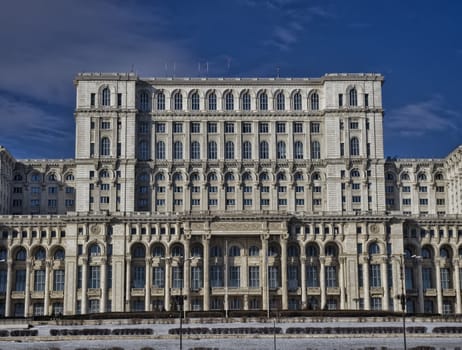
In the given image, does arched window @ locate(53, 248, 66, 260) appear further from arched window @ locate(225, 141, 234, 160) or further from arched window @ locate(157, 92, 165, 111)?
arched window @ locate(225, 141, 234, 160)

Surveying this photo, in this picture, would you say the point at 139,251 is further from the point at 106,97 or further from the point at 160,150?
the point at 106,97

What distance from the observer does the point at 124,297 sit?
522 ft

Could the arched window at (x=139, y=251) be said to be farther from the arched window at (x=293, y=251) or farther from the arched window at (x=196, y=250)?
the arched window at (x=293, y=251)

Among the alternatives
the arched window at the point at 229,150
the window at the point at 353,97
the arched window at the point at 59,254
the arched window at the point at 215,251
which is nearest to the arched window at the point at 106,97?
the arched window at the point at 229,150

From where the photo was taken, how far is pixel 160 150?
177 m

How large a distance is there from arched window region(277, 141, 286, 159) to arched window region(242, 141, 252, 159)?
6.33 metres

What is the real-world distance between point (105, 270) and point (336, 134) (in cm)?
5840

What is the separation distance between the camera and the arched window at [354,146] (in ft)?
572

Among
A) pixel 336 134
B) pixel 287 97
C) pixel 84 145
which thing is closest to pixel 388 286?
pixel 336 134

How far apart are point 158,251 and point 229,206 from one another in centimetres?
2112

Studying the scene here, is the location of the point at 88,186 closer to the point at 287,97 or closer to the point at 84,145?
the point at 84,145

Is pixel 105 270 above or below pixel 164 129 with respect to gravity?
below

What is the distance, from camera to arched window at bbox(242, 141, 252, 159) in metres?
178

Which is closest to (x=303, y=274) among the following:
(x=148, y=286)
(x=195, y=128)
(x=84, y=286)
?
(x=148, y=286)
